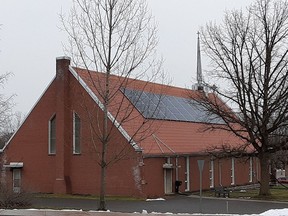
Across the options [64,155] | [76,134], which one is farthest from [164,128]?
[64,155]

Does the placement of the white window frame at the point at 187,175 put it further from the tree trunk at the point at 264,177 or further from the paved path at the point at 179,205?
the tree trunk at the point at 264,177

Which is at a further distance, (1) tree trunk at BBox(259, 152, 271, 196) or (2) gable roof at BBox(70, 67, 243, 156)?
(1) tree trunk at BBox(259, 152, 271, 196)

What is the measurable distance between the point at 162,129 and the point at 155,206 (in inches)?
437

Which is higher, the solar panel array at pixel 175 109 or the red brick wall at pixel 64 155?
the solar panel array at pixel 175 109

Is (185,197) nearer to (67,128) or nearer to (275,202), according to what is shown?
(275,202)

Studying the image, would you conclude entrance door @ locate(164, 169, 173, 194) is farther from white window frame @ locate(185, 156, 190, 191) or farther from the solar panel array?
the solar panel array

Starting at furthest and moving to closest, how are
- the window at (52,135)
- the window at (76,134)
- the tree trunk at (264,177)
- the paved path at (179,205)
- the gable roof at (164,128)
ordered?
1. the window at (52,135)
2. the window at (76,134)
3. the tree trunk at (264,177)
4. the gable roof at (164,128)
5. the paved path at (179,205)

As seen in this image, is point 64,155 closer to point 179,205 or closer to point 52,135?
point 52,135

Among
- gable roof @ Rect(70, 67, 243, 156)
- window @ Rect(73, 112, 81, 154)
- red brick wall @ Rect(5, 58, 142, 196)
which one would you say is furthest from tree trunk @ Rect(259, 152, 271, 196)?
window @ Rect(73, 112, 81, 154)

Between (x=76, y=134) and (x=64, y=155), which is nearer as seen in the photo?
(x=64, y=155)

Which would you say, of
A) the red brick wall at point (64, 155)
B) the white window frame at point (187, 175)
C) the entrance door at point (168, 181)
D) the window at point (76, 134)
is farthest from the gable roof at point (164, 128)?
the window at point (76, 134)

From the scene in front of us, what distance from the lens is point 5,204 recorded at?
20500mm

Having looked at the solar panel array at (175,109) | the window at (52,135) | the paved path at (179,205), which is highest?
the solar panel array at (175,109)

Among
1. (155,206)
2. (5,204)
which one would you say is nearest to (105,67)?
(5,204)
